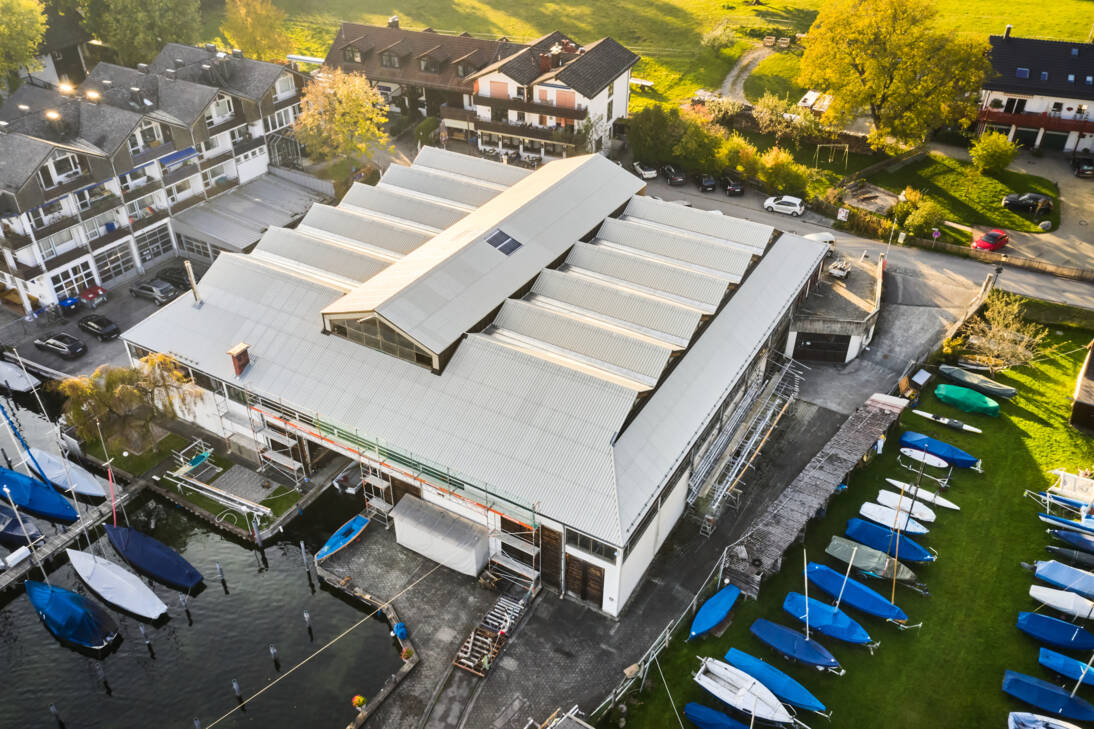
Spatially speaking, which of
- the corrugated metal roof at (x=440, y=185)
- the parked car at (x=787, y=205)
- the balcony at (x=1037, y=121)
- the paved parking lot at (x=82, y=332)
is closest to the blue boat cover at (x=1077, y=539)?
the parked car at (x=787, y=205)

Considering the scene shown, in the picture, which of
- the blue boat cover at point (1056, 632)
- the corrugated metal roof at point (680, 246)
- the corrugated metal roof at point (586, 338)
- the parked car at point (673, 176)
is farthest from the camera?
the parked car at point (673, 176)

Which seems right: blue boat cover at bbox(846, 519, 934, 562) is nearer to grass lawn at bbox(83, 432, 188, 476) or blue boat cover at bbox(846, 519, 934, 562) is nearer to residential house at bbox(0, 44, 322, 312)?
grass lawn at bbox(83, 432, 188, 476)

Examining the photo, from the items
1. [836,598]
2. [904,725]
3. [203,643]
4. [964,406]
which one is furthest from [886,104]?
[203,643]

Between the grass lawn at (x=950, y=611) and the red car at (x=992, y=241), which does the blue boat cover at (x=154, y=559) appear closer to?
the grass lawn at (x=950, y=611)

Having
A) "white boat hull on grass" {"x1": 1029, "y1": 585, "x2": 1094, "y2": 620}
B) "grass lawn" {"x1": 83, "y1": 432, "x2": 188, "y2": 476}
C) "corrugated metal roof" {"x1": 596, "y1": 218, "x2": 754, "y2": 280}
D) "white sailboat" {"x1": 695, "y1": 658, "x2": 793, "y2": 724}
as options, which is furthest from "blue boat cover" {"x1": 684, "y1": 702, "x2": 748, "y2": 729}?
"grass lawn" {"x1": 83, "y1": 432, "x2": 188, "y2": 476}

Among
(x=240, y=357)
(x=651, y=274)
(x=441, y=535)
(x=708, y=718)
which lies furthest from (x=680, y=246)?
(x=708, y=718)

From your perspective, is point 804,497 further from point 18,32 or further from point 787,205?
point 18,32
